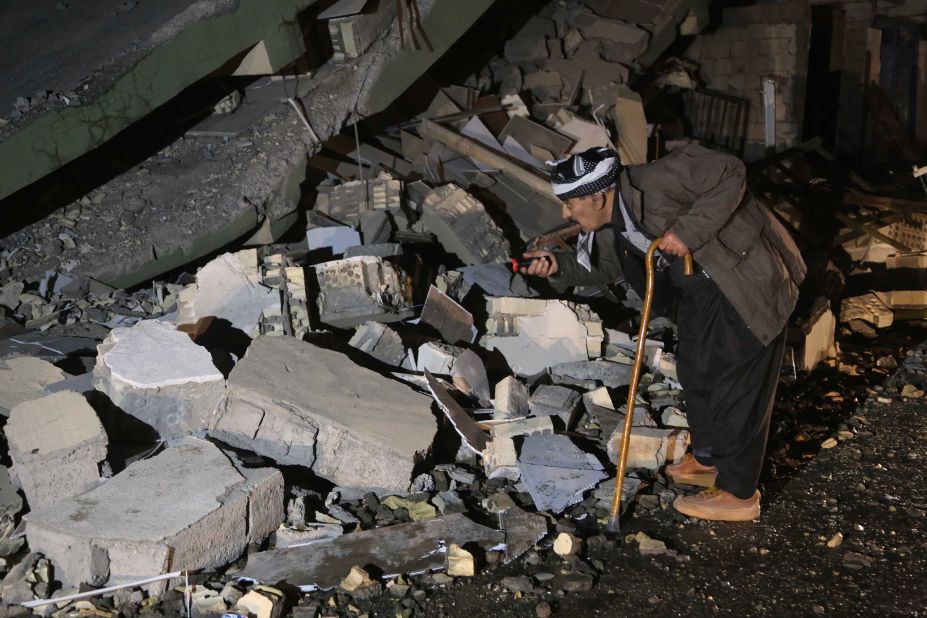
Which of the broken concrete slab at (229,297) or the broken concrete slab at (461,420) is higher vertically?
the broken concrete slab at (229,297)

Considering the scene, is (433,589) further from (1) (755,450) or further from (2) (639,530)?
(1) (755,450)

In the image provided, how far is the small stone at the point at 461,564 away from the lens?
3.36 meters

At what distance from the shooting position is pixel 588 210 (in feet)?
11.4

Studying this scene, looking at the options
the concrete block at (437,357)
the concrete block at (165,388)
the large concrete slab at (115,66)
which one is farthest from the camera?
the large concrete slab at (115,66)

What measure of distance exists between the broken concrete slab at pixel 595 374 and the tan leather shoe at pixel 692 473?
0.76 metres

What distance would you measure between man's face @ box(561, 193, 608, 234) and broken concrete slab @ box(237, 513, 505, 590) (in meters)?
1.45

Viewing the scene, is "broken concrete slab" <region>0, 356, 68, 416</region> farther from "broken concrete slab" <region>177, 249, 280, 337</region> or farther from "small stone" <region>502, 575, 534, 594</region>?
"small stone" <region>502, 575, 534, 594</region>

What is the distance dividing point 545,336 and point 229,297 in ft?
6.61

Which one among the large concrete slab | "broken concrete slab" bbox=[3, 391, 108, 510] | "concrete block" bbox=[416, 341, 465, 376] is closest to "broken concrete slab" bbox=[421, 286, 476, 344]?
"concrete block" bbox=[416, 341, 465, 376]

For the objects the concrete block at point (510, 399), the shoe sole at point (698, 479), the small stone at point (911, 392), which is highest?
the concrete block at point (510, 399)

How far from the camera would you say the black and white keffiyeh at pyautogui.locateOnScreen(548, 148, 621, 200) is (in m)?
3.33

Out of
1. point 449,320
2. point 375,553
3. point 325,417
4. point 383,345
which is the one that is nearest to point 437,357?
point 383,345

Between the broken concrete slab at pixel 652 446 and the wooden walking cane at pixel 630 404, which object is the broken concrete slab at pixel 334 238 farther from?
the wooden walking cane at pixel 630 404

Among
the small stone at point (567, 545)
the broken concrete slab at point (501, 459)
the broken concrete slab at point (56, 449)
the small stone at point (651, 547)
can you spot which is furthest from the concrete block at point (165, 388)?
the small stone at point (651, 547)
